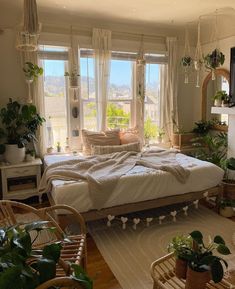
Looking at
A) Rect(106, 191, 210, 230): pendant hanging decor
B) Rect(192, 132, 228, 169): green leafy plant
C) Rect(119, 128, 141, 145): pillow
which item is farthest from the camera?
Rect(119, 128, 141, 145): pillow

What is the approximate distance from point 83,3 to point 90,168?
221cm

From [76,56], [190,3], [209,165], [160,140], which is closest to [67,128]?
[76,56]

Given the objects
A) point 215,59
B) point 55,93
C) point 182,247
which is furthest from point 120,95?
point 182,247

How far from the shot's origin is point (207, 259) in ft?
4.62

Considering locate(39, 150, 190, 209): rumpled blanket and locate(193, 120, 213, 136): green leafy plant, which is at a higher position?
locate(193, 120, 213, 136): green leafy plant

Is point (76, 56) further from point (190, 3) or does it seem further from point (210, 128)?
point (210, 128)

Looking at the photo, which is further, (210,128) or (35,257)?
(210,128)

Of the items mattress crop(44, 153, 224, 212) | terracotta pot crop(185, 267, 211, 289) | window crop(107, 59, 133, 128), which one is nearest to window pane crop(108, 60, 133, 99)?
window crop(107, 59, 133, 128)

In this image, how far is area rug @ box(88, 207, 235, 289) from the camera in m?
2.22

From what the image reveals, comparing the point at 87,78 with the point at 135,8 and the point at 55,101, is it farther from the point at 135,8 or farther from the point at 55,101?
the point at 135,8

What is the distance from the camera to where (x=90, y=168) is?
9.89ft

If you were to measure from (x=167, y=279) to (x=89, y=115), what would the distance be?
313cm

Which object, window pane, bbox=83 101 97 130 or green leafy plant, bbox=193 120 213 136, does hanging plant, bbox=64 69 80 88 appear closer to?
window pane, bbox=83 101 97 130

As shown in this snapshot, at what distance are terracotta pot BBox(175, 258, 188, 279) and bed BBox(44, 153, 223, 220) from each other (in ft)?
4.00
